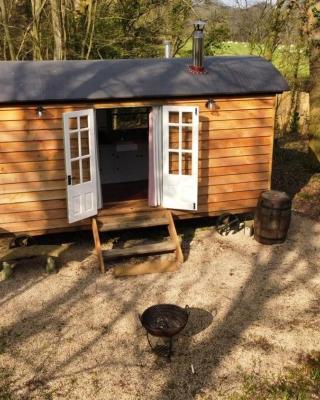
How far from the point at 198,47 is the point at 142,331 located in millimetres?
5603

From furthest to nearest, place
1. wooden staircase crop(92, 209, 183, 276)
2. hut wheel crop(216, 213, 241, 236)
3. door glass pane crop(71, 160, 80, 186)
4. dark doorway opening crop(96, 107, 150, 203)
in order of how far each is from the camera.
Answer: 1. dark doorway opening crop(96, 107, 150, 203)
2. hut wheel crop(216, 213, 241, 236)
3. door glass pane crop(71, 160, 80, 186)
4. wooden staircase crop(92, 209, 183, 276)

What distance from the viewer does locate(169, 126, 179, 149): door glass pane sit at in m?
9.05

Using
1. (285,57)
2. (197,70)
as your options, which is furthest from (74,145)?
(285,57)

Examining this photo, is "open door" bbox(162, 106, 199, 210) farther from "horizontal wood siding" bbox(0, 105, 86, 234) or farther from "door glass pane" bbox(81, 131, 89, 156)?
"horizontal wood siding" bbox(0, 105, 86, 234)

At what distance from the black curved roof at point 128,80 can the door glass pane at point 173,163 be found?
1194 millimetres

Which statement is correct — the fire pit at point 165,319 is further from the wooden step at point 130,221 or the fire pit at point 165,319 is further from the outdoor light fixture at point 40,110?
the outdoor light fixture at point 40,110

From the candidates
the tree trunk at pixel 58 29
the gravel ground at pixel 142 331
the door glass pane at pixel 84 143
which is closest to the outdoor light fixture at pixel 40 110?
the door glass pane at pixel 84 143

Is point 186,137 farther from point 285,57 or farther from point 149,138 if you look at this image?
point 285,57

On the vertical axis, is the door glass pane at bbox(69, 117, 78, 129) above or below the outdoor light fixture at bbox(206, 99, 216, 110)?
below

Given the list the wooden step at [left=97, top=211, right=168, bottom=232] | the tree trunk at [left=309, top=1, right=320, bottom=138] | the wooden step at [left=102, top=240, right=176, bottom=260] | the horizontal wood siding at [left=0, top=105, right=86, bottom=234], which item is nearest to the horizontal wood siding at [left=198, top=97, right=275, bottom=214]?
the wooden step at [left=97, top=211, right=168, bottom=232]

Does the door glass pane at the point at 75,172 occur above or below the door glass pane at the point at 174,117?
below

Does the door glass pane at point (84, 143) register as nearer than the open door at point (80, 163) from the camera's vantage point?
No

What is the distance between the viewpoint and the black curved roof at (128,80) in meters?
8.18

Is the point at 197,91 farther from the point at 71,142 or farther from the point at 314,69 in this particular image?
the point at 314,69
